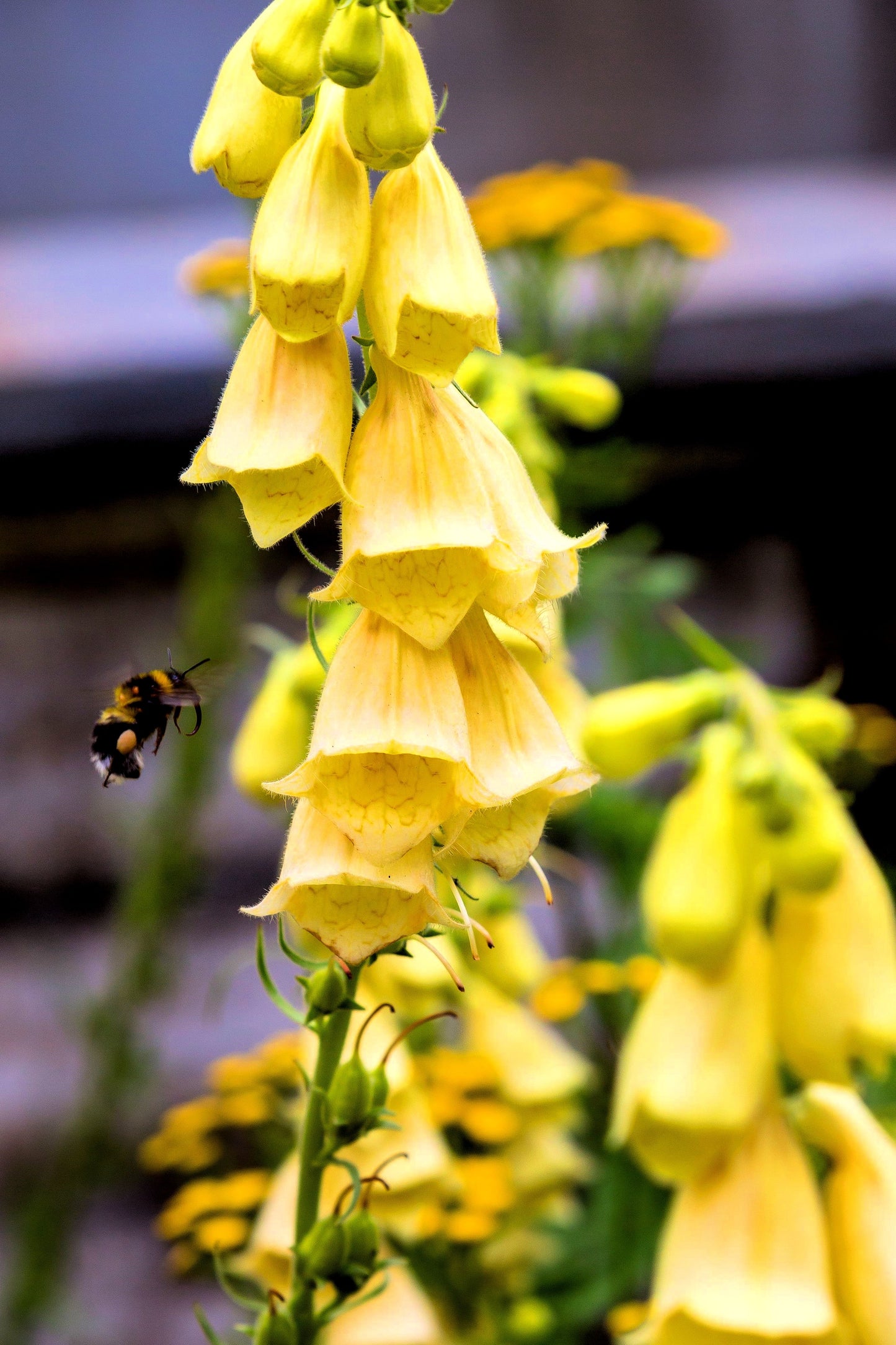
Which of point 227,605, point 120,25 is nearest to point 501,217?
point 227,605

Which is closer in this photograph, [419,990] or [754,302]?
[419,990]

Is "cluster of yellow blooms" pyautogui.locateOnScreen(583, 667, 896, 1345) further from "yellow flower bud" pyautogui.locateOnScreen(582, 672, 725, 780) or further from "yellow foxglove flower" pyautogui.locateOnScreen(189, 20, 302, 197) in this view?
"yellow foxglove flower" pyautogui.locateOnScreen(189, 20, 302, 197)

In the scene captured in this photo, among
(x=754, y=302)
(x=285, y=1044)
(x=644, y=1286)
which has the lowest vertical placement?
(x=644, y=1286)

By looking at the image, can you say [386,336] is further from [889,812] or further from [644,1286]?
[889,812]

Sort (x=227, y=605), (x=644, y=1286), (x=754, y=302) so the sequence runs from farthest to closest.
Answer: (x=754, y=302) < (x=227, y=605) < (x=644, y=1286)

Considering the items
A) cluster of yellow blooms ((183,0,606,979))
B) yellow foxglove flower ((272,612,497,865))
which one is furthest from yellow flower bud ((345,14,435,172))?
yellow foxglove flower ((272,612,497,865))

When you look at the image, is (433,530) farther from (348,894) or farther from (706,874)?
(706,874)

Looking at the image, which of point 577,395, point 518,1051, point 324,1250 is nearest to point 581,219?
point 577,395

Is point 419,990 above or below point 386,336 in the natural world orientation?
below
